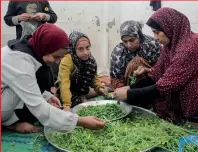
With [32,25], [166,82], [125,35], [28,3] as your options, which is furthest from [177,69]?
[28,3]

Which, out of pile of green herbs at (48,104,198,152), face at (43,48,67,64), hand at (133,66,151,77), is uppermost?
face at (43,48,67,64)

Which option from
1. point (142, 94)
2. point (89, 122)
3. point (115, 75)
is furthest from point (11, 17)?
point (89, 122)

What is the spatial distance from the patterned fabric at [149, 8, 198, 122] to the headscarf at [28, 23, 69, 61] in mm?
859

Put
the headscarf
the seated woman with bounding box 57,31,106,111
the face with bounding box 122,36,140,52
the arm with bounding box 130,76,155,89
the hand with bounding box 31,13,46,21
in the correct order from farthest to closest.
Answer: the hand with bounding box 31,13,46,21
the face with bounding box 122,36,140,52
the seated woman with bounding box 57,31,106,111
the arm with bounding box 130,76,155,89
the headscarf

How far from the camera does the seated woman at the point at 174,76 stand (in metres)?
2.18

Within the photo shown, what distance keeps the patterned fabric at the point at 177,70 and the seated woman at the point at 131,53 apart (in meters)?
0.39

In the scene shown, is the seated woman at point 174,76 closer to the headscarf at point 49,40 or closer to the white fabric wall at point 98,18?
the headscarf at point 49,40

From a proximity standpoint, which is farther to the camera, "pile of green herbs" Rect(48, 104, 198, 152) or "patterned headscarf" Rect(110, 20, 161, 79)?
"patterned headscarf" Rect(110, 20, 161, 79)

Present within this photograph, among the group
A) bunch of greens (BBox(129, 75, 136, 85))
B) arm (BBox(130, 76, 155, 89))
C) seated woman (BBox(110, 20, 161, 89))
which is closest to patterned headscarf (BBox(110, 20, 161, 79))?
seated woman (BBox(110, 20, 161, 89))

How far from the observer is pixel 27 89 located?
6.28ft

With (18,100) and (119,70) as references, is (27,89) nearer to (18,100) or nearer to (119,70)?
(18,100)

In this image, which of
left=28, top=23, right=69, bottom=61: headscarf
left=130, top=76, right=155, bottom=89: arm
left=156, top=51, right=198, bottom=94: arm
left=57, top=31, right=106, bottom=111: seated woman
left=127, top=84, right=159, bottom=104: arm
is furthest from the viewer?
left=57, top=31, right=106, bottom=111: seated woman

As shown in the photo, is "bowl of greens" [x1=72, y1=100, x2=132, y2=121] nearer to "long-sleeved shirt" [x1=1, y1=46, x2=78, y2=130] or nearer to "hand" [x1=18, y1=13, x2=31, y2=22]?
"long-sleeved shirt" [x1=1, y1=46, x2=78, y2=130]

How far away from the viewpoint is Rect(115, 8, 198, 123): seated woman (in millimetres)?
2180
